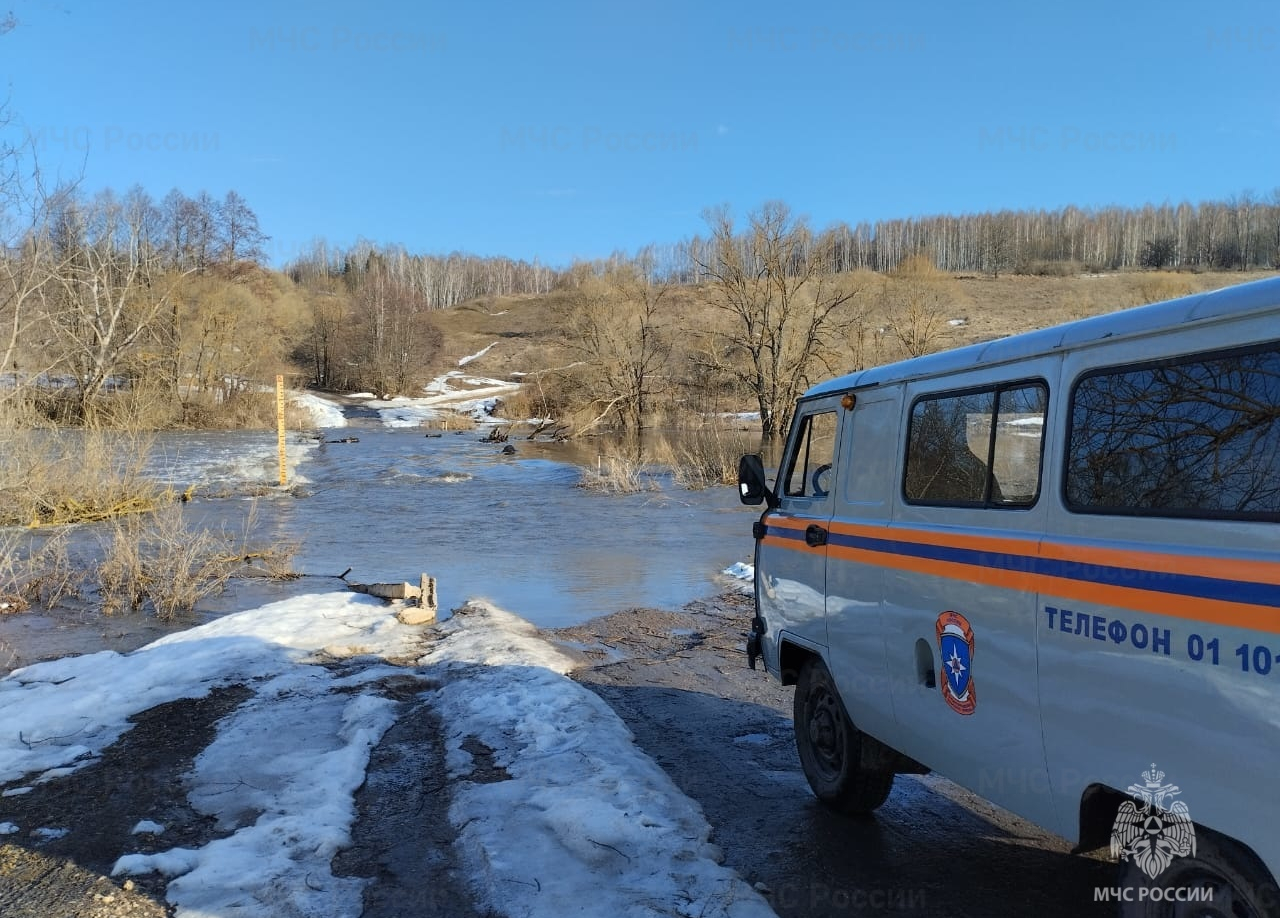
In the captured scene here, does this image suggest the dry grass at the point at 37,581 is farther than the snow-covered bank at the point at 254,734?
Yes

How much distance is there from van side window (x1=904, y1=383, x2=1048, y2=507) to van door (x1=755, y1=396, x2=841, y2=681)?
2.66 ft

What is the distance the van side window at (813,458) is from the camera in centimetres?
531

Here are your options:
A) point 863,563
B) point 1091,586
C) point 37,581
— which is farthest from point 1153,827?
point 37,581

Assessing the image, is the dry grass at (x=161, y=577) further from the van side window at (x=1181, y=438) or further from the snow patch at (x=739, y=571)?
the van side window at (x=1181, y=438)

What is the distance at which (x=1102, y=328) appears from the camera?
3229mm

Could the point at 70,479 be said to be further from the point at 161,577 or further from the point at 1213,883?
the point at 1213,883

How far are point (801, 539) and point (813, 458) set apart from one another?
0.53 m

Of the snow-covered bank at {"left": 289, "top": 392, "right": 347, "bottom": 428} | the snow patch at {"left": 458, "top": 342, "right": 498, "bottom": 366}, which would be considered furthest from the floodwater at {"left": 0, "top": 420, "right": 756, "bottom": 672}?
the snow patch at {"left": 458, "top": 342, "right": 498, "bottom": 366}

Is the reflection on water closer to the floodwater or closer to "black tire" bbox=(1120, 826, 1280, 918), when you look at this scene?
the floodwater

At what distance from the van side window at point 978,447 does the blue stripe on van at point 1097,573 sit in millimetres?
234

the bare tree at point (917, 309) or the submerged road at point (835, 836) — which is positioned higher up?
the bare tree at point (917, 309)

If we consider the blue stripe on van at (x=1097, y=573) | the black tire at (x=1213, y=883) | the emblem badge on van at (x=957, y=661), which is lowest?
the black tire at (x=1213, y=883)

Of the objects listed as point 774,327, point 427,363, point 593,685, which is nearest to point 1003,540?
point 593,685

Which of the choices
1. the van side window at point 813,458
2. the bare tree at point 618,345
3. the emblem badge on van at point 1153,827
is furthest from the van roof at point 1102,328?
the bare tree at point 618,345
